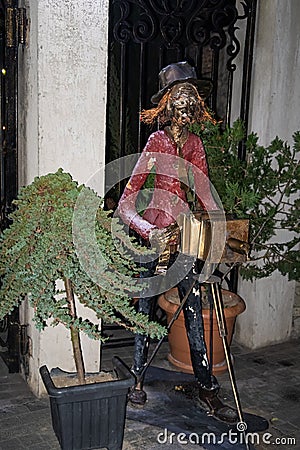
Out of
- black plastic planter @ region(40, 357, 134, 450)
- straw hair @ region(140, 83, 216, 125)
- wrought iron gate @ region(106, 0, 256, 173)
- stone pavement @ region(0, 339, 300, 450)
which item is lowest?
stone pavement @ region(0, 339, 300, 450)

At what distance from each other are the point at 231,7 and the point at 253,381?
326cm

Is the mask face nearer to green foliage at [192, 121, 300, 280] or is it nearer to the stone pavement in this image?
green foliage at [192, 121, 300, 280]

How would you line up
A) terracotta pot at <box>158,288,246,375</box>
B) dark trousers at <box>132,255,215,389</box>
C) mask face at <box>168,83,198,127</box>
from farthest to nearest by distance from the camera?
terracotta pot at <box>158,288,246,375</box> → dark trousers at <box>132,255,215,389</box> → mask face at <box>168,83,198,127</box>

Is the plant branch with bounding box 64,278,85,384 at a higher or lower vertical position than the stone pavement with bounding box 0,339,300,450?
higher

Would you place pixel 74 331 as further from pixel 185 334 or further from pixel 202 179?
pixel 185 334

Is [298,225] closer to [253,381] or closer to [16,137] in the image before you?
[253,381]

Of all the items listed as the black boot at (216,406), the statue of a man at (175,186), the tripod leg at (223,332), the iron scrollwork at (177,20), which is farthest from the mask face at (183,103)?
the black boot at (216,406)

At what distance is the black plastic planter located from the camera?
2.92 metres

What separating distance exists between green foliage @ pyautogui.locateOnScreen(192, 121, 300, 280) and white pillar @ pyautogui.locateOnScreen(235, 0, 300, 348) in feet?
1.48

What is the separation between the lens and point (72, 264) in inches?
111

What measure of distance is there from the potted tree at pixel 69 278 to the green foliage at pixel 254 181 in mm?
1538

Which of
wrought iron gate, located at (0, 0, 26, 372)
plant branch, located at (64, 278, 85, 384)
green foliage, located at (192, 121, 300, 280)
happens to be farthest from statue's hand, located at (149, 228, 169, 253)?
wrought iron gate, located at (0, 0, 26, 372)

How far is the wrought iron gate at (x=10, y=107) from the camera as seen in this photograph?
3.91 meters

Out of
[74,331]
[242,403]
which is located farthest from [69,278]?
[242,403]
